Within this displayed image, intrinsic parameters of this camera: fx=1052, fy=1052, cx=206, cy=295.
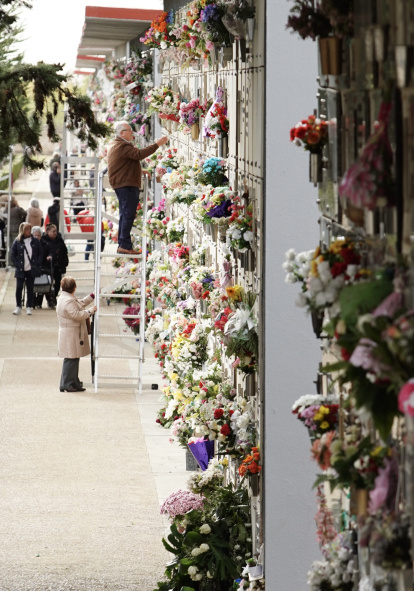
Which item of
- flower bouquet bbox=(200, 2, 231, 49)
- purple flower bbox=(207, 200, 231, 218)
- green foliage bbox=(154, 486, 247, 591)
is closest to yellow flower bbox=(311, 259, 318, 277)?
green foliage bbox=(154, 486, 247, 591)

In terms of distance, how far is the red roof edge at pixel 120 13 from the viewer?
58.1 ft

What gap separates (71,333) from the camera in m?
14.2

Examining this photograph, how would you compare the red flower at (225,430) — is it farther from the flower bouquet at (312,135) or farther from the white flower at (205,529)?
the flower bouquet at (312,135)

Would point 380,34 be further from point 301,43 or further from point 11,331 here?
point 11,331

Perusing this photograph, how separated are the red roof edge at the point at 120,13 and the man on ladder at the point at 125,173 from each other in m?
4.83

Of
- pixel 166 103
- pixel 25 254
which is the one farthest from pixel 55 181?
pixel 166 103

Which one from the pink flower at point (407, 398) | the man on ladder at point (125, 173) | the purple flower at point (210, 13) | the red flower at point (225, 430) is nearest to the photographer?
the pink flower at point (407, 398)

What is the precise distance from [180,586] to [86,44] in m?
18.1

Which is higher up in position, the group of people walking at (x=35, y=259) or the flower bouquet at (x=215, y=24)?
the flower bouquet at (x=215, y=24)

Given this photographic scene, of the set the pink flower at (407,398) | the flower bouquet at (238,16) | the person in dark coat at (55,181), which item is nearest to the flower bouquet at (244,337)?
the flower bouquet at (238,16)

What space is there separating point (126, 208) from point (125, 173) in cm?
47

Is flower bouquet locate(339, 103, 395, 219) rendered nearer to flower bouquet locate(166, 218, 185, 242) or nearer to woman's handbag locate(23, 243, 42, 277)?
flower bouquet locate(166, 218, 185, 242)

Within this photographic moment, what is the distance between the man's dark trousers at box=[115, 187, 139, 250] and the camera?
1389 centimetres

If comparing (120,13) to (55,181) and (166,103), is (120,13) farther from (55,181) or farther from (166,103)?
(55,181)
